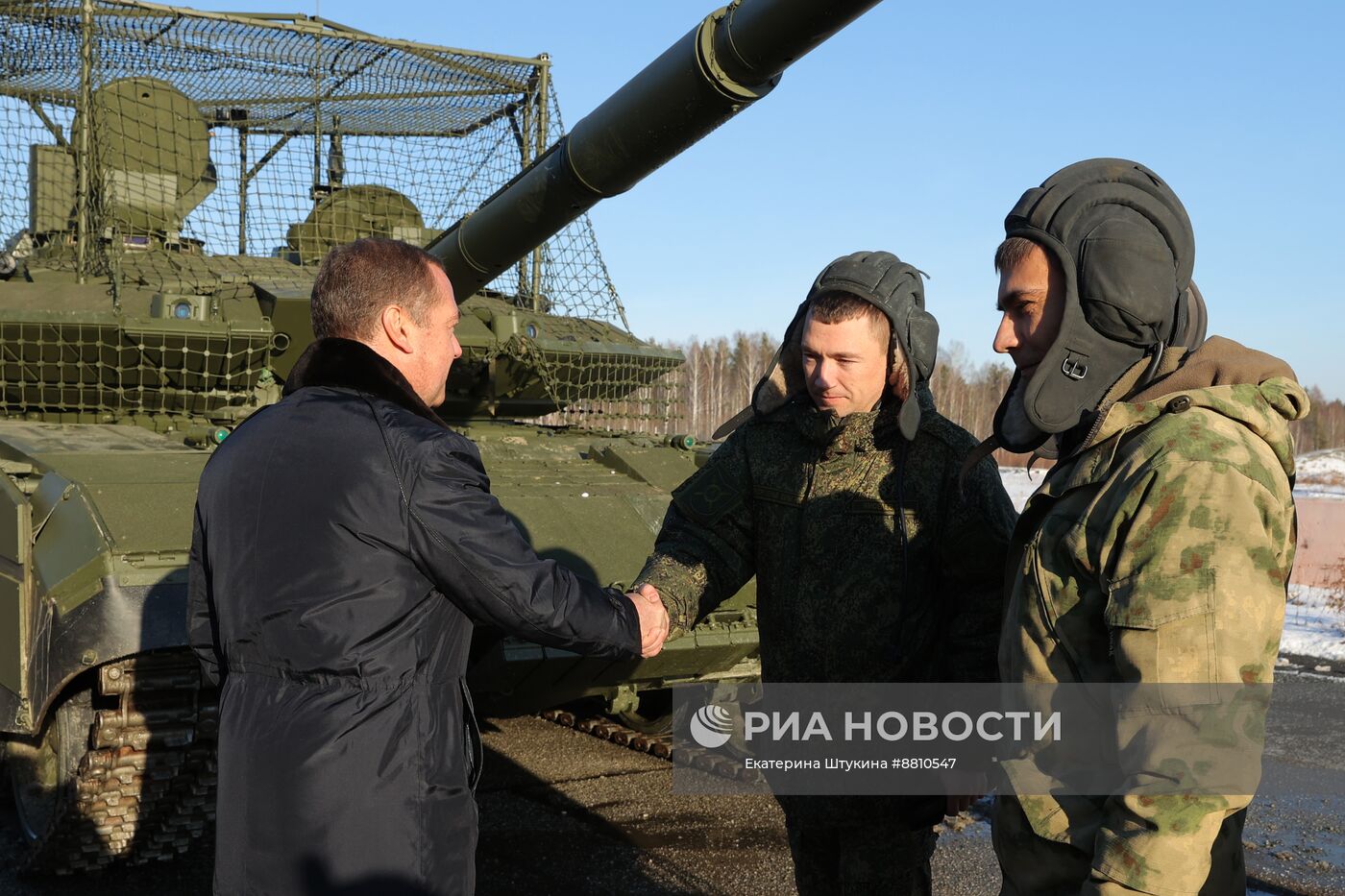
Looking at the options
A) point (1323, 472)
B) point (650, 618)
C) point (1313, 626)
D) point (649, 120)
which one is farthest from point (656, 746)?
point (1323, 472)

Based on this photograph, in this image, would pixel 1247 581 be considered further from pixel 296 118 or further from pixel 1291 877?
pixel 296 118

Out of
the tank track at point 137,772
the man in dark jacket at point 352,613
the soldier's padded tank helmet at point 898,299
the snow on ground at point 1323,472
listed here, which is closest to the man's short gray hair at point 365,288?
the man in dark jacket at point 352,613

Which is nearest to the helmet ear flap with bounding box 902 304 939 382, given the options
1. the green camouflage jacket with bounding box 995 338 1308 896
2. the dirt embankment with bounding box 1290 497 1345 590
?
the green camouflage jacket with bounding box 995 338 1308 896

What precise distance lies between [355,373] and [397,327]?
0.44 ft

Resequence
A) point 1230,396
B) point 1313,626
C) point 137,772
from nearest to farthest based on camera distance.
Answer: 1. point 1230,396
2. point 137,772
3. point 1313,626

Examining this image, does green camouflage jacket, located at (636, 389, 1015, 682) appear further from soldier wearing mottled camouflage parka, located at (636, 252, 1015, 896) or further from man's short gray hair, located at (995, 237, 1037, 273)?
man's short gray hair, located at (995, 237, 1037, 273)

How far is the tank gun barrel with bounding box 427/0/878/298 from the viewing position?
138 inches

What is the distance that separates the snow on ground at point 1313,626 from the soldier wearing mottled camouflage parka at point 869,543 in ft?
22.8

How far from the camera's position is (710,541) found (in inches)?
124

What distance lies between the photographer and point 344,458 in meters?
2.36

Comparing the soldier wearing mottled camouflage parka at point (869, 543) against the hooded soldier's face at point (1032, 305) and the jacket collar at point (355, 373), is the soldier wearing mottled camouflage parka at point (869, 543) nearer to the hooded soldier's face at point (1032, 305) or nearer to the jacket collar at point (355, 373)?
the hooded soldier's face at point (1032, 305)

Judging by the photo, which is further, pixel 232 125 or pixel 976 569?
pixel 232 125

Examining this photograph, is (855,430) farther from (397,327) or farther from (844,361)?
(397,327)

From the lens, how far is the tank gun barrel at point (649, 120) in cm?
352
